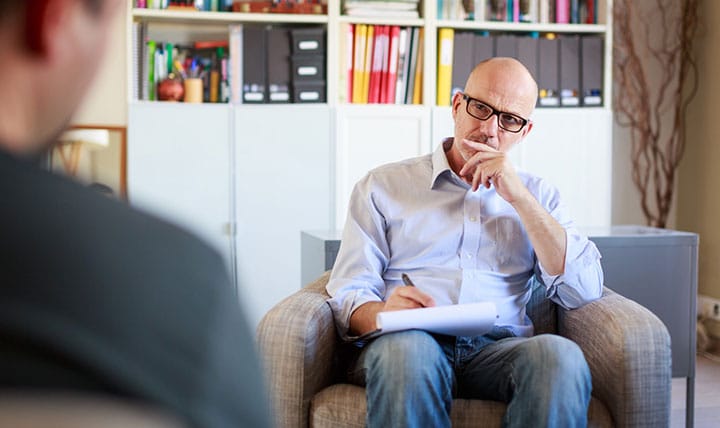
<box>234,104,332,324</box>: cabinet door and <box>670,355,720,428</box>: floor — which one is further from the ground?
<box>234,104,332,324</box>: cabinet door

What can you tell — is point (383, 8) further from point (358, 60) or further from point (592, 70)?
point (592, 70)

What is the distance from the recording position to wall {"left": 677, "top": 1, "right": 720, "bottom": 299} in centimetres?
420

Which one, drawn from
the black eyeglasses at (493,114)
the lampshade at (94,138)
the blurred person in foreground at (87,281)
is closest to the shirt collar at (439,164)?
the black eyeglasses at (493,114)

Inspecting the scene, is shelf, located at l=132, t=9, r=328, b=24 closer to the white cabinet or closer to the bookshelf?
the bookshelf

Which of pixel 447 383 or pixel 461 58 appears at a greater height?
pixel 461 58

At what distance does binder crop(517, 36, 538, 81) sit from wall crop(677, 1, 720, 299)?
3.12 ft

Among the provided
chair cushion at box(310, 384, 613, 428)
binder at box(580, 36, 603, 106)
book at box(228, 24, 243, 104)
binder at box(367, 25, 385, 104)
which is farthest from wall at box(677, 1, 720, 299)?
chair cushion at box(310, 384, 613, 428)

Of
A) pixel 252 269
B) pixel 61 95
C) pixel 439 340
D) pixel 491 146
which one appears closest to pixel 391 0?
pixel 252 269

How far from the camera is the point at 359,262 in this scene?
192 cm

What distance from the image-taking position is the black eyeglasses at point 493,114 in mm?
2061

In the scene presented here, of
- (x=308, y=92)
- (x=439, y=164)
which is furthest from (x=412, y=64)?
(x=439, y=164)

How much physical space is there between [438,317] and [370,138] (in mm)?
2279

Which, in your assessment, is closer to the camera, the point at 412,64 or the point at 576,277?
the point at 576,277

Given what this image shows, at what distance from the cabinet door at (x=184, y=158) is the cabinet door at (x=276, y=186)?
0.07 m
